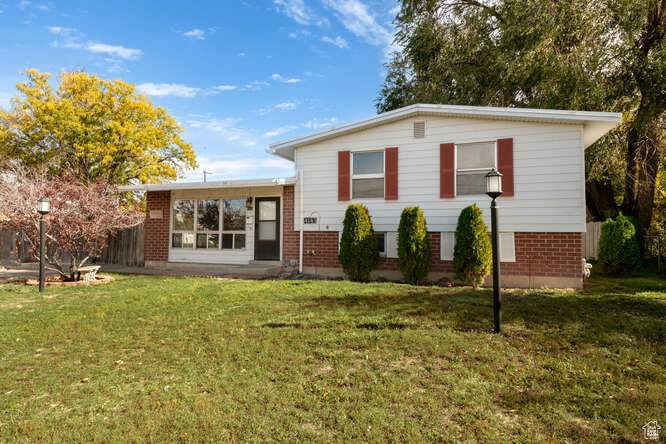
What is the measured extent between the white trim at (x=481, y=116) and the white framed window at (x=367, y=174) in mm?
735

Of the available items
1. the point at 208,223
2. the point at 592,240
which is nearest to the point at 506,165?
the point at 208,223

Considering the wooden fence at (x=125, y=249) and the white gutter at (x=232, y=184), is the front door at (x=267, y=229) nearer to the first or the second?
the white gutter at (x=232, y=184)

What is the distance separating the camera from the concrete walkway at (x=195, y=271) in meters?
10.3

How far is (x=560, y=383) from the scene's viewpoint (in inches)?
131

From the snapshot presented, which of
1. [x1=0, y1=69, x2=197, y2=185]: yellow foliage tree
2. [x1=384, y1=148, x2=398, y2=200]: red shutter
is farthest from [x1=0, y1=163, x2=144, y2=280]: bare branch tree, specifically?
[x1=0, y1=69, x2=197, y2=185]: yellow foliage tree

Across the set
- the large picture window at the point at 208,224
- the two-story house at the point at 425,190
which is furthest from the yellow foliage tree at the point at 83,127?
the two-story house at the point at 425,190

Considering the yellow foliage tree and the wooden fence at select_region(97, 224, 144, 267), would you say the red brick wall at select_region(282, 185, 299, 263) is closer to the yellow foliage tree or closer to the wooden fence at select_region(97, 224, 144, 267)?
the wooden fence at select_region(97, 224, 144, 267)

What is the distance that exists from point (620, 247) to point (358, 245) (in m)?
7.62

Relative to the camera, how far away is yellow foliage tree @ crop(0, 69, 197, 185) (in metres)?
18.1

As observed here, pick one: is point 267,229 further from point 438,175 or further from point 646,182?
point 646,182

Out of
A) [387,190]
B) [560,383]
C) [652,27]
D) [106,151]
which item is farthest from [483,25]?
[106,151]

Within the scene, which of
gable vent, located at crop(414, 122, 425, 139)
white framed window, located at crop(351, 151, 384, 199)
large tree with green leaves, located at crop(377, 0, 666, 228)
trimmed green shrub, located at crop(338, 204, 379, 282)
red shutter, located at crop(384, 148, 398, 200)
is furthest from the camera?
large tree with green leaves, located at crop(377, 0, 666, 228)

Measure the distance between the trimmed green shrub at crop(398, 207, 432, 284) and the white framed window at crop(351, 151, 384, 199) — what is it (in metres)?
1.33

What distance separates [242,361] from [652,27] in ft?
49.6
